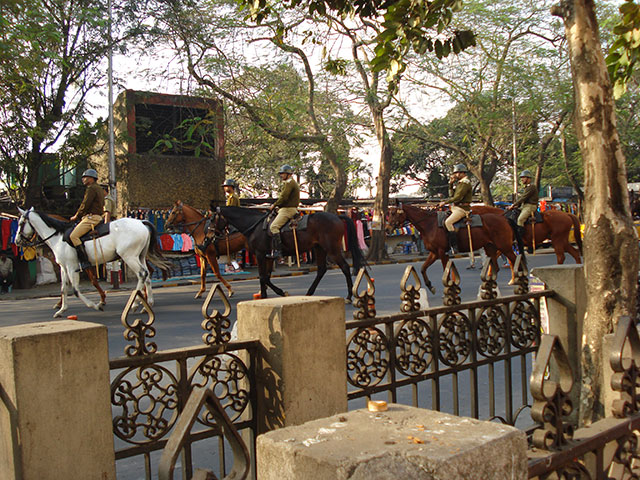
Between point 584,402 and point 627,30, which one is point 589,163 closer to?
point 627,30

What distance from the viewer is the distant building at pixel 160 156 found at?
21.5 m

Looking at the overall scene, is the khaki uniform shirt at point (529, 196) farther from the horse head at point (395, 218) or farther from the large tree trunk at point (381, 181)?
the large tree trunk at point (381, 181)

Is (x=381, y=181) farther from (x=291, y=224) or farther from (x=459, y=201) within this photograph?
(x=291, y=224)

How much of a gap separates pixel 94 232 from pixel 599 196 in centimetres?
1090

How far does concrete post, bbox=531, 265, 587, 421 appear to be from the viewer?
5391mm

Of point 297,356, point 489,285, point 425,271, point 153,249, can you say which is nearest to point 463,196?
point 425,271

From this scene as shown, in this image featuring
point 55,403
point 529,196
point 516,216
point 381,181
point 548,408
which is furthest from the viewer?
point 381,181

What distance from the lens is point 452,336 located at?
15.2ft

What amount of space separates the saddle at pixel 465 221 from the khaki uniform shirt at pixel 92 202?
7523mm

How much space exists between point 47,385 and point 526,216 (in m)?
15.3

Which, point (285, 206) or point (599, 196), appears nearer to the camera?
point (599, 196)

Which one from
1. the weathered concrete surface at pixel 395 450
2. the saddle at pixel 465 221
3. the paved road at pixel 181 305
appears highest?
the saddle at pixel 465 221

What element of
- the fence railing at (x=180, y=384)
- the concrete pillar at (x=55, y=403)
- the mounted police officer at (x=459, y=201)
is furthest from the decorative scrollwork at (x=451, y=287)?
the mounted police officer at (x=459, y=201)

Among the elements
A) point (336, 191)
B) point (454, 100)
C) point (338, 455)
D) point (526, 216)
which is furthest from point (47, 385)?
point (454, 100)
